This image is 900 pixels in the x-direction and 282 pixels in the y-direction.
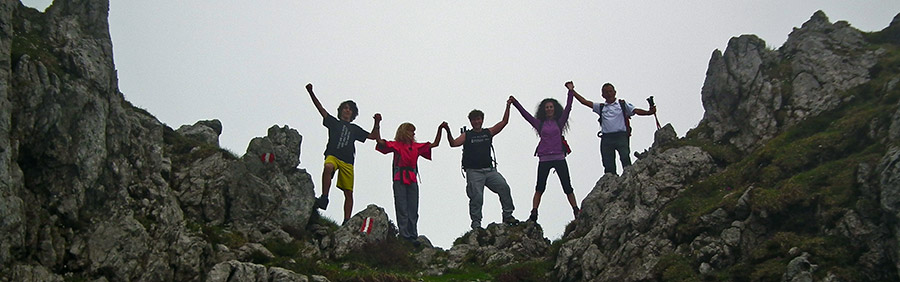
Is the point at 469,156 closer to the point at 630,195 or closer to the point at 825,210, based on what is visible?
the point at 630,195

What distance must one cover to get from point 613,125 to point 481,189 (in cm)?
567

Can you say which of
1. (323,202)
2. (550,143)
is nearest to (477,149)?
(550,143)

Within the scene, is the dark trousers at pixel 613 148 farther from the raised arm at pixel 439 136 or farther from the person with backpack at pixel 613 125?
the raised arm at pixel 439 136

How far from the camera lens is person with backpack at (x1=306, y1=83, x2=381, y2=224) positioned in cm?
Answer: 2419

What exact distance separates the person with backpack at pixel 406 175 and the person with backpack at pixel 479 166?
127 cm

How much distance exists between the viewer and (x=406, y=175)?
966 inches

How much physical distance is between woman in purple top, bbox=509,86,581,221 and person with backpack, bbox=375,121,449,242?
3.81m

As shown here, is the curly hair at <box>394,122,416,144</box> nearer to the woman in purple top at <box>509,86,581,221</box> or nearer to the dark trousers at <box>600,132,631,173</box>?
the woman in purple top at <box>509,86,581,221</box>

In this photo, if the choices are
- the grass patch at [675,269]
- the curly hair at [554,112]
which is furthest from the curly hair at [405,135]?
the grass patch at [675,269]

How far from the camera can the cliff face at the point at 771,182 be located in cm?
1491

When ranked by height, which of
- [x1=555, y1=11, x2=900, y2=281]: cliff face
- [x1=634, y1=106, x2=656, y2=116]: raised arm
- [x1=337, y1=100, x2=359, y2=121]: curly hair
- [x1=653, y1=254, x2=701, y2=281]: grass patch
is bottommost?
[x1=653, y1=254, x2=701, y2=281]: grass patch

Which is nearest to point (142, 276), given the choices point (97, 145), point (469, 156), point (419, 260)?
point (97, 145)

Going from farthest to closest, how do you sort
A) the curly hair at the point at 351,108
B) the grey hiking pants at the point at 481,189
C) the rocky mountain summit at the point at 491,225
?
the curly hair at the point at 351,108, the grey hiking pants at the point at 481,189, the rocky mountain summit at the point at 491,225

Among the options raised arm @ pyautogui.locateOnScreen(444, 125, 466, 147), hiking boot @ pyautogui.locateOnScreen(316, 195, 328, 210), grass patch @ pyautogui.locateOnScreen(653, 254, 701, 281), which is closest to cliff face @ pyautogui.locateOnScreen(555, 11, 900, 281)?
grass patch @ pyautogui.locateOnScreen(653, 254, 701, 281)
